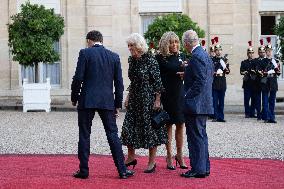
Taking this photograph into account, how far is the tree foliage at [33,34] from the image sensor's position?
23.1 meters

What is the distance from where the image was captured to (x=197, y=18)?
26844mm

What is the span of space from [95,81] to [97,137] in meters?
5.67

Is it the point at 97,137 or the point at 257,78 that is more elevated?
the point at 257,78

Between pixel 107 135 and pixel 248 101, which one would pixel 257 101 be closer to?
pixel 248 101

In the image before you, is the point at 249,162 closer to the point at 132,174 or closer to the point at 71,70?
the point at 132,174

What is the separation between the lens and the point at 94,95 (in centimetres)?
952

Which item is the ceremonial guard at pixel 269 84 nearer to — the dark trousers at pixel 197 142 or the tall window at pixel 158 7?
the tall window at pixel 158 7

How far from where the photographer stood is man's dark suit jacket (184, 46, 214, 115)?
9.59 metres

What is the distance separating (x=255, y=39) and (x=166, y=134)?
56.3 ft

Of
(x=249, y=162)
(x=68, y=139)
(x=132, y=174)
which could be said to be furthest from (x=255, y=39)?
(x=132, y=174)

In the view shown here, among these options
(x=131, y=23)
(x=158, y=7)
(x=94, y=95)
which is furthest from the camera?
(x=131, y=23)

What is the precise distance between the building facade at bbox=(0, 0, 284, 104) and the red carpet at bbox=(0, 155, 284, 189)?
1531 centimetres

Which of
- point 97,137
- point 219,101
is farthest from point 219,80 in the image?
point 97,137

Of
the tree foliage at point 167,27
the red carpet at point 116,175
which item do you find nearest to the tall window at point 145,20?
the tree foliage at point 167,27
